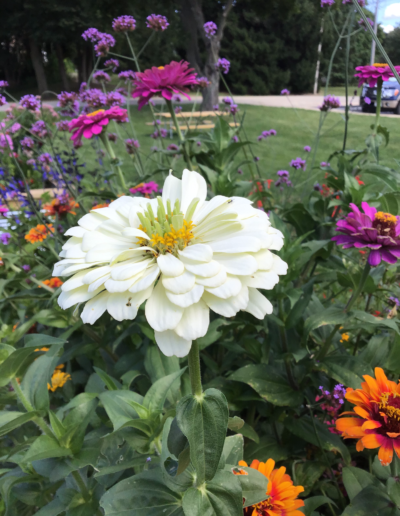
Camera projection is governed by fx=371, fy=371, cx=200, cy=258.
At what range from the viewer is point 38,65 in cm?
1636

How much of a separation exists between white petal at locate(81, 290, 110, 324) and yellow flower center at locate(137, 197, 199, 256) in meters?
0.12

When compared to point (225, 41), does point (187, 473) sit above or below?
below

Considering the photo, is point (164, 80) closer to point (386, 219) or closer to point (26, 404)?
point (386, 219)

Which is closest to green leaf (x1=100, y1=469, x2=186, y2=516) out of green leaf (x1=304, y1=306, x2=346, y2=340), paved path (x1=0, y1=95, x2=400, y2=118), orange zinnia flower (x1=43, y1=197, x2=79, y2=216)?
green leaf (x1=304, y1=306, x2=346, y2=340)

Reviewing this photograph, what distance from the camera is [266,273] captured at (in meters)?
0.62

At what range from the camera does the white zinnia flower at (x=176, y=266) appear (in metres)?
0.55

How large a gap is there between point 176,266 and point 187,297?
0.19ft

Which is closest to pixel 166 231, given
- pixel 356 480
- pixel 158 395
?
pixel 158 395

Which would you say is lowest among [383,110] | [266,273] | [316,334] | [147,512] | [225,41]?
[316,334]

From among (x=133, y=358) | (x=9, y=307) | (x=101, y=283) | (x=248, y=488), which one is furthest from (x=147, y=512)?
(x=9, y=307)

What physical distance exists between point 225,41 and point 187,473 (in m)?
17.4

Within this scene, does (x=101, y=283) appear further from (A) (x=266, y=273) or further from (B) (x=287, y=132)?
(B) (x=287, y=132)

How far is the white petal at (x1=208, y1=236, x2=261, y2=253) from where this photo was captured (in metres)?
0.59

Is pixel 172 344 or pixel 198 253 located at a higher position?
pixel 198 253
